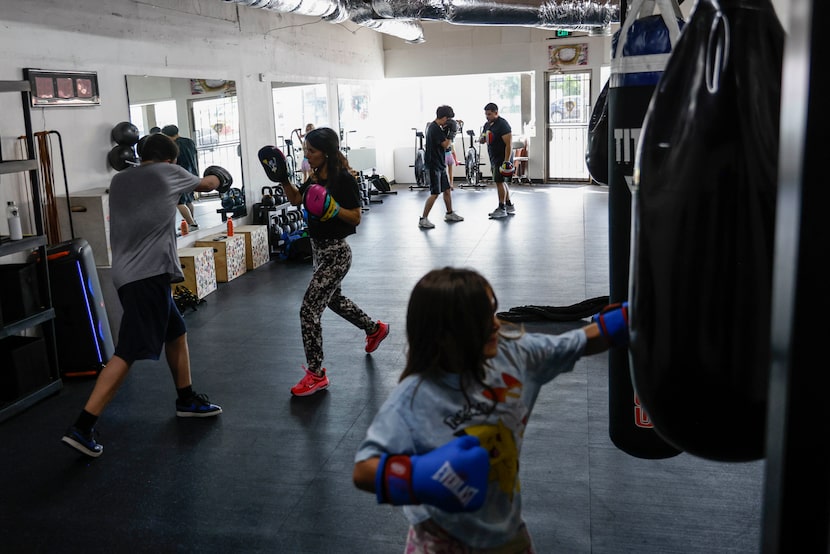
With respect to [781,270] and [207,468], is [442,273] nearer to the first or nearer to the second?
[781,270]

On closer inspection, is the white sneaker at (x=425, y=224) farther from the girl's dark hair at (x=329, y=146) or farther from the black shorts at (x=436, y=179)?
the girl's dark hair at (x=329, y=146)

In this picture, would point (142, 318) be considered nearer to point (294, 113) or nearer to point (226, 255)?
point (226, 255)

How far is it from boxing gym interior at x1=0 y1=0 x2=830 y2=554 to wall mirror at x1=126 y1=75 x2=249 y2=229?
0.03 meters

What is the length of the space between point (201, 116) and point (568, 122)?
26.0ft

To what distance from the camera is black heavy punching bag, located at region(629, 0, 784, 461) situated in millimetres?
1152

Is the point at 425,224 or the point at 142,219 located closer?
the point at 142,219

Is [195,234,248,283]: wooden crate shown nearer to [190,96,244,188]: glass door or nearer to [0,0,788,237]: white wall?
[190,96,244,188]: glass door

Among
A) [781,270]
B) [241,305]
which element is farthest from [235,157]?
[781,270]

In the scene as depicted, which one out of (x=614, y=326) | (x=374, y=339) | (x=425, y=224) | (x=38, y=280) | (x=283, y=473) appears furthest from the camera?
(x=425, y=224)

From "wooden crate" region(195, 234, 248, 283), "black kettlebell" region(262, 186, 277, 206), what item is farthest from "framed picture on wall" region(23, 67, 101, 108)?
"black kettlebell" region(262, 186, 277, 206)

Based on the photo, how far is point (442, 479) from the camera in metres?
1.32

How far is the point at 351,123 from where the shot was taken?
12883 mm

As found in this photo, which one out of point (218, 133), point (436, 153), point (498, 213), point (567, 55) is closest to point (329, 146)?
point (218, 133)

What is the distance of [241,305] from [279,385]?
6.78 ft
